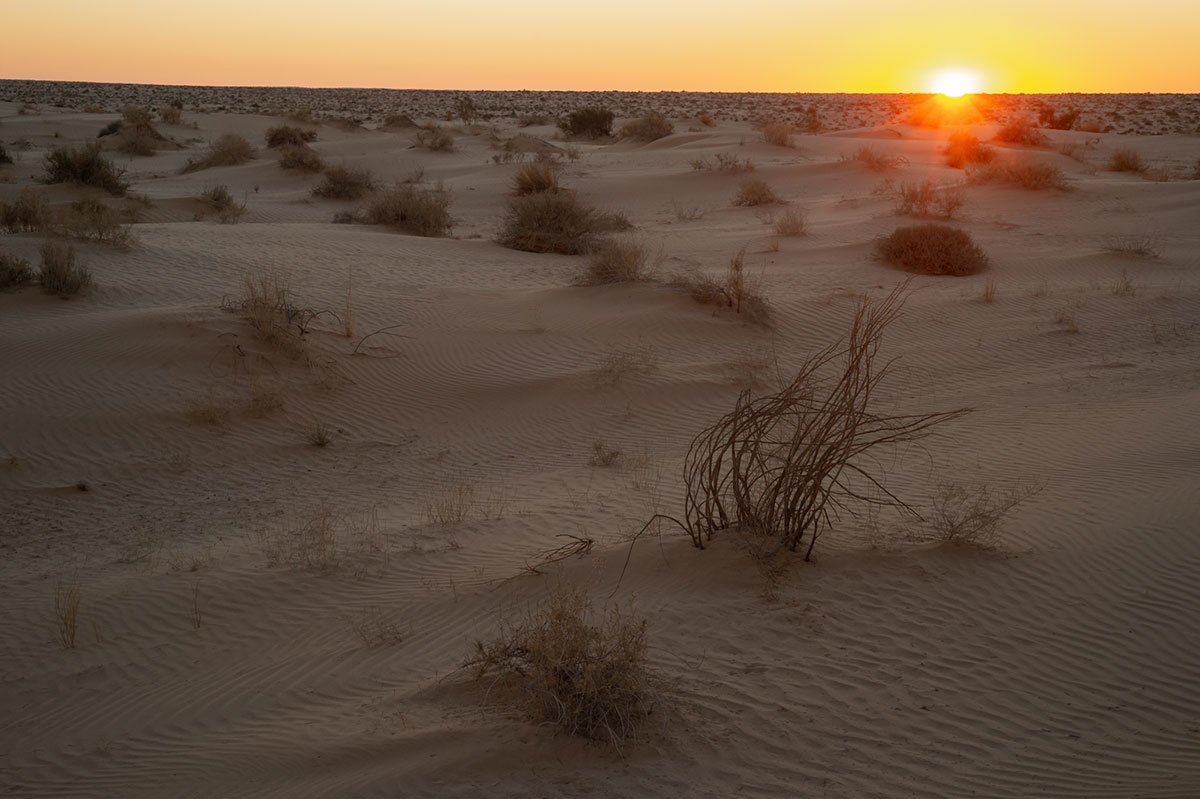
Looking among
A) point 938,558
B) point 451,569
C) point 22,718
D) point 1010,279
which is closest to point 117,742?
point 22,718

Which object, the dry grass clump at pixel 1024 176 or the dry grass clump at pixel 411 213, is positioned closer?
the dry grass clump at pixel 411 213

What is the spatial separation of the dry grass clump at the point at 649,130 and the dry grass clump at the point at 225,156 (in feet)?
50.8

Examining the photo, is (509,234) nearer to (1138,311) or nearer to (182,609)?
(1138,311)

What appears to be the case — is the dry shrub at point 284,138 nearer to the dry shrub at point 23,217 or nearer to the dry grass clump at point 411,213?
the dry grass clump at point 411,213

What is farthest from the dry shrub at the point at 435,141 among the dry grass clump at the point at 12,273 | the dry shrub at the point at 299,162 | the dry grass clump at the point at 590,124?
the dry grass clump at the point at 12,273

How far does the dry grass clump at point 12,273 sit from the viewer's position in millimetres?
13016

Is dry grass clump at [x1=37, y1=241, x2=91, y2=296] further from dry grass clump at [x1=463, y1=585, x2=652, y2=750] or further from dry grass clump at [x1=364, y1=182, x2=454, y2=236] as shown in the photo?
dry grass clump at [x1=463, y1=585, x2=652, y2=750]

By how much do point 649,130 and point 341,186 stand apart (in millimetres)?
17534

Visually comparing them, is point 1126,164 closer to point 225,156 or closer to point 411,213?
point 411,213

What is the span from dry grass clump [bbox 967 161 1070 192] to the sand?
548 centimetres

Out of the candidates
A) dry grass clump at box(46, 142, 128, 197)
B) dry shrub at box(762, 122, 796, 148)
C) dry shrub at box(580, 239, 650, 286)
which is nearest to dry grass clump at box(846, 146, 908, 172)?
dry shrub at box(762, 122, 796, 148)

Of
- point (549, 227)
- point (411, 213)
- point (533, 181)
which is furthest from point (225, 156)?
point (549, 227)

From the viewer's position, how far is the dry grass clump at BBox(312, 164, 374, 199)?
86.8 ft

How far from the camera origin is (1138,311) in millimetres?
14102
